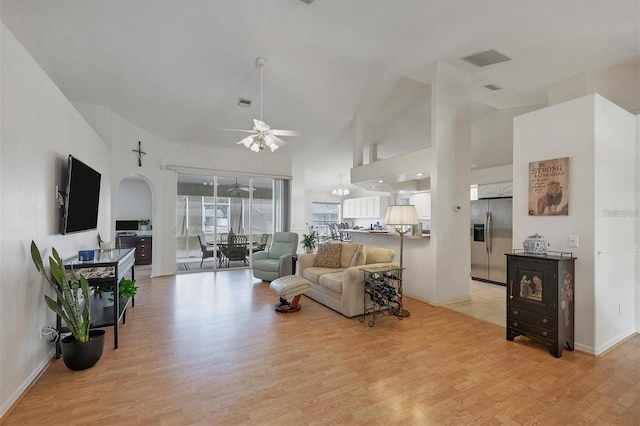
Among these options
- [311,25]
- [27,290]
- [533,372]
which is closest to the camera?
[27,290]

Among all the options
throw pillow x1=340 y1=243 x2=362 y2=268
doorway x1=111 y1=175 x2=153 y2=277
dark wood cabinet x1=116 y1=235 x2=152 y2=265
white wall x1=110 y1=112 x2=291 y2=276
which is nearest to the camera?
throw pillow x1=340 y1=243 x2=362 y2=268

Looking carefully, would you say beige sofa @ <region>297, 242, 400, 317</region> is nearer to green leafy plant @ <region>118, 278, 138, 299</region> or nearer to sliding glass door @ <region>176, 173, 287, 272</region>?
green leafy plant @ <region>118, 278, 138, 299</region>

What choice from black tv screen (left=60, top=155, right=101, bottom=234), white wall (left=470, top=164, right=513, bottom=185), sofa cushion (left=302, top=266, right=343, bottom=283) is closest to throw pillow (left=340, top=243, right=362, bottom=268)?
sofa cushion (left=302, top=266, right=343, bottom=283)

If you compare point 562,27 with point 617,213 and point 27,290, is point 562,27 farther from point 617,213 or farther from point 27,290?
point 27,290

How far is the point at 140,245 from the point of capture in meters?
7.79

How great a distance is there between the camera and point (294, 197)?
8.26m

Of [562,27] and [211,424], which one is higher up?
[562,27]

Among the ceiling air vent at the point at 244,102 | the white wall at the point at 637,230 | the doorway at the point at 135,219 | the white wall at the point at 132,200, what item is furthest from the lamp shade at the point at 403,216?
the white wall at the point at 132,200

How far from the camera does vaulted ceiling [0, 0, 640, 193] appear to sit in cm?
319

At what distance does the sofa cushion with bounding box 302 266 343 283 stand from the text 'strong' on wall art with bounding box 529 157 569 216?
2.78 metres

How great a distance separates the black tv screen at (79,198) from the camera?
3018 millimetres

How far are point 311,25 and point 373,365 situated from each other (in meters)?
3.95

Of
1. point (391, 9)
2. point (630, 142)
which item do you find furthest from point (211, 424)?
point (630, 142)

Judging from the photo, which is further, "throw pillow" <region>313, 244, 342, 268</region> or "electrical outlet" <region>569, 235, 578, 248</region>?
"throw pillow" <region>313, 244, 342, 268</region>
